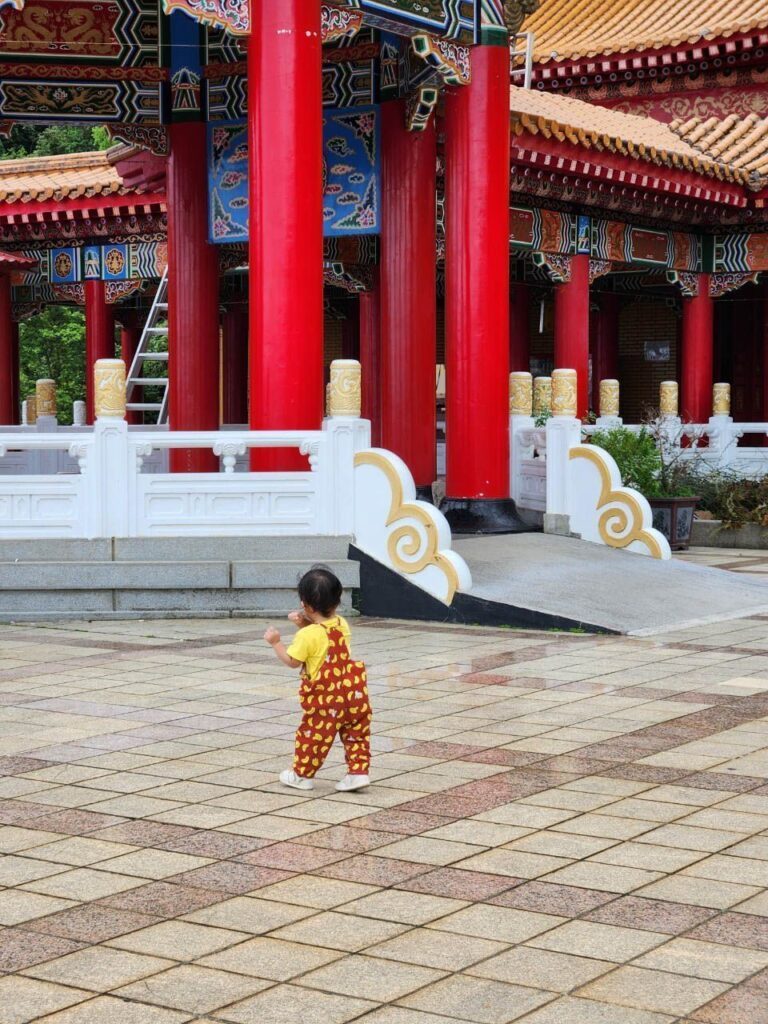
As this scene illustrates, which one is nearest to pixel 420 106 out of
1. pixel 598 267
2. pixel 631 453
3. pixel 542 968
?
pixel 631 453

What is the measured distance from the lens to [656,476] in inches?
644

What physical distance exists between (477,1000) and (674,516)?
1262 cm

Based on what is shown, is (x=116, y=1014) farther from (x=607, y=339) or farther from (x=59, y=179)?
(x=607, y=339)

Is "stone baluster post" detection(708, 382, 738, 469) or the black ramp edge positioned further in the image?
"stone baluster post" detection(708, 382, 738, 469)

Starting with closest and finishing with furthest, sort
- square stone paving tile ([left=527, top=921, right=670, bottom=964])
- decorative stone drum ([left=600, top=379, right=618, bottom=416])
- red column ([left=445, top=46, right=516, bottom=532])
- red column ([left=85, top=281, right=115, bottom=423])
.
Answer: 1. square stone paving tile ([left=527, top=921, right=670, bottom=964])
2. red column ([left=445, top=46, right=516, bottom=532])
3. decorative stone drum ([left=600, top=379, right=618, bottom=416])
4. red column ([left=85, top=281, right=115, bottom=423])

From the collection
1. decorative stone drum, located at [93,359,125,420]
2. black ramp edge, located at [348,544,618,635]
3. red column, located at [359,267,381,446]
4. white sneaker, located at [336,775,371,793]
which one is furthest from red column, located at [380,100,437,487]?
white sneaker, located at [336,775,371,793]

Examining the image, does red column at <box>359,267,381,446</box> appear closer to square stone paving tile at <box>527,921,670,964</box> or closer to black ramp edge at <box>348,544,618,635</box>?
black ramp edge at <box>348,544,618,635</box>

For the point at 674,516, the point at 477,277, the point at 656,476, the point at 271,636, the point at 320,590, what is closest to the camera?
the point at 271,636

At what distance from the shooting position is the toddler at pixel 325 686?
5.62m

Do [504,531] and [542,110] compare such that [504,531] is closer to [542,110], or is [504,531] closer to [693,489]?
[693,489]

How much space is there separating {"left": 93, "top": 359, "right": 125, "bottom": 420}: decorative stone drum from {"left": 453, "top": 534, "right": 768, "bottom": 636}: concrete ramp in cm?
267

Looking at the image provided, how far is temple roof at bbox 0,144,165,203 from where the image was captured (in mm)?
19531

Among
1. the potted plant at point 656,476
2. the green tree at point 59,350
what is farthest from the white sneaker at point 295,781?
the green tree at point 59,350

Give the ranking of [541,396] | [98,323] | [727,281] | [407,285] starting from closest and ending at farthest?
[407,285] → [541,396] → [727,281] → [98,323]
